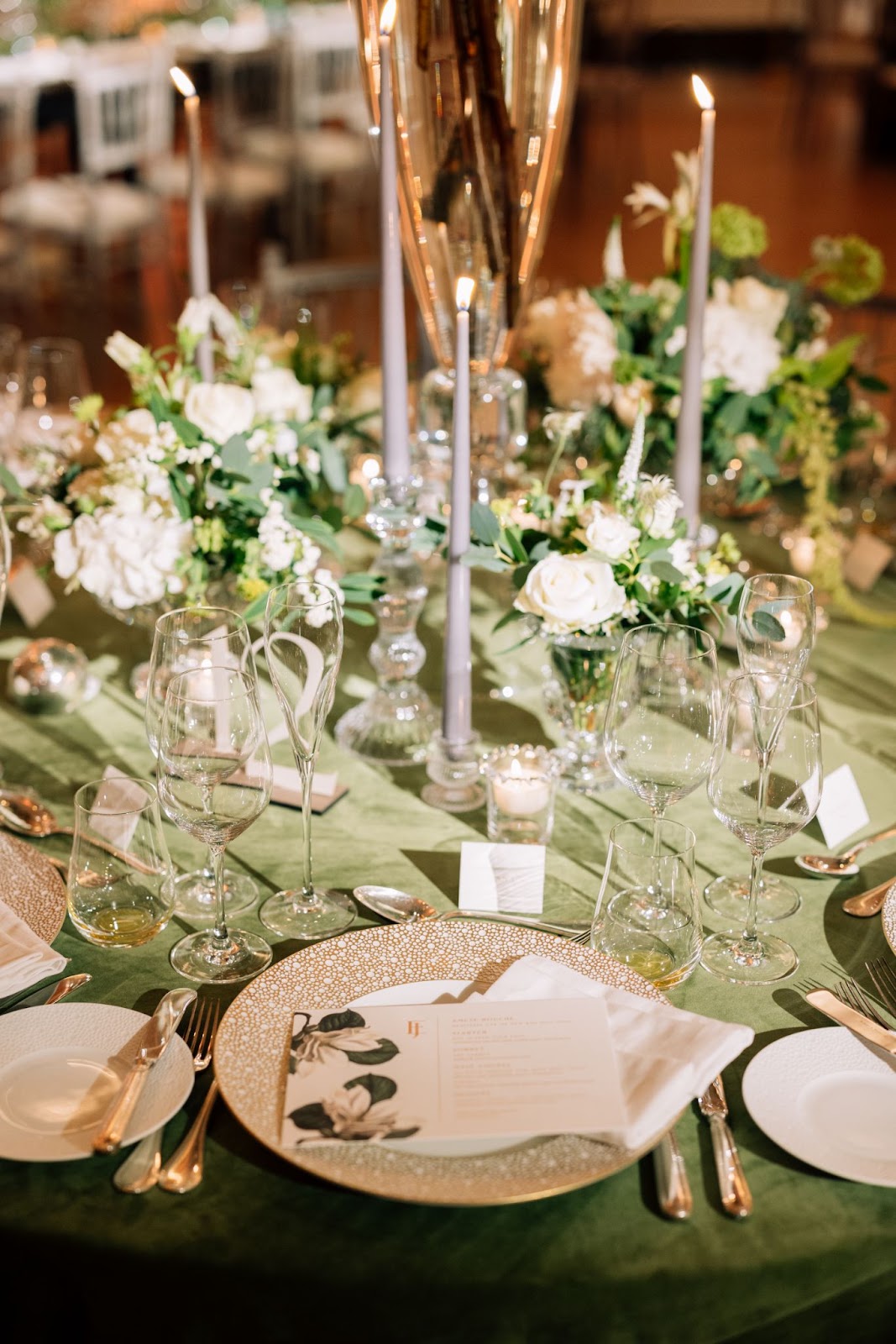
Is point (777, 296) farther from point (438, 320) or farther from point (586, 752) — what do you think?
point (586, 752)

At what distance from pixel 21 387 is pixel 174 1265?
1.53 meters

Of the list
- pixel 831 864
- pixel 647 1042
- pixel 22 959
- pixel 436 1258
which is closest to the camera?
pixel 436 1258

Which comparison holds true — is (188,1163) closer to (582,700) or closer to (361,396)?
(582,700)

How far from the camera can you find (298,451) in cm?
174

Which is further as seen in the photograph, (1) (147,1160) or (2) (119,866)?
(2) (119,866)

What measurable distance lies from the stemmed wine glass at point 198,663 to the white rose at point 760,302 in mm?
904

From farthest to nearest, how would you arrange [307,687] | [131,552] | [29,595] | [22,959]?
1. [29,595]
2. [131,552]
3. [307,687]
4. [22,959]

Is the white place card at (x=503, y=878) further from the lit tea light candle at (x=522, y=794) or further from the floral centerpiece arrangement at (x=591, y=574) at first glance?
the floral centerpiece arrangement at (x=591, y=574)

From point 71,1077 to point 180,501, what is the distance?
0.70m

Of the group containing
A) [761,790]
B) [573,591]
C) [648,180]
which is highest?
[573,591]

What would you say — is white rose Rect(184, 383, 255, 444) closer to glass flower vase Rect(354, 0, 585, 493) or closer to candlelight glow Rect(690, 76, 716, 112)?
glass flower vase Rect(354, 0, 585, 493)

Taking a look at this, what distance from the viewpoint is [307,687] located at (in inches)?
50.8

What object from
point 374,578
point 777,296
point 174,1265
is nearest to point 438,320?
point 374,578

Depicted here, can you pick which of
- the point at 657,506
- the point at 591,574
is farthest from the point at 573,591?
the point at 657,506
